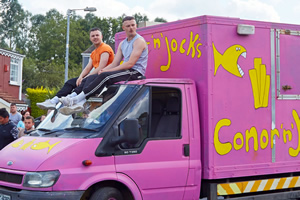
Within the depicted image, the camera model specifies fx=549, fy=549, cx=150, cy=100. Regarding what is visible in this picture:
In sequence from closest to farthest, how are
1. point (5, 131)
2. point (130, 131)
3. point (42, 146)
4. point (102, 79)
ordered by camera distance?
point (130, 131) → point (42, 146) → point (102, 79) → point (5, 131)

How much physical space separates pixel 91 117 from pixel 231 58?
2.31 m

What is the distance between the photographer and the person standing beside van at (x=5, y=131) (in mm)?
9992

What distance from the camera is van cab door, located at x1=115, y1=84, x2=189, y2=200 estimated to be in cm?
698

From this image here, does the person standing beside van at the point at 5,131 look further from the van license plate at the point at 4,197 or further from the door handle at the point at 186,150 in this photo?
the door handle at the point at 186,150

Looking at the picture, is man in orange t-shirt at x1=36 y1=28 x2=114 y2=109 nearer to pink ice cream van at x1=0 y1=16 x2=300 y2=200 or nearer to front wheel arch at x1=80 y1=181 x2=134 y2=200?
pink ice cream van at x1=0 y1=16 x2=300 y2=200

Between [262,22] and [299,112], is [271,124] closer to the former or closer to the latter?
[299,112]

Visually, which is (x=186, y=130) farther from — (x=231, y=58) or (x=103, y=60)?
(x=103, y=60)

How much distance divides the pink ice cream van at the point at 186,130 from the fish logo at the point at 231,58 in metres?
0.01

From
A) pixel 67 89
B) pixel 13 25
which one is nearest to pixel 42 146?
pixel 67 89

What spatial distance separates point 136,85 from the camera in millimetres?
7285

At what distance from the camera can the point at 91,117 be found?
23.2 ft

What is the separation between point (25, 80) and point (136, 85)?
6604cm

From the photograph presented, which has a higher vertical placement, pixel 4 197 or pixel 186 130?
pixel 186 130

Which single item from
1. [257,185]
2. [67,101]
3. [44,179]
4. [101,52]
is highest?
[101,52]
